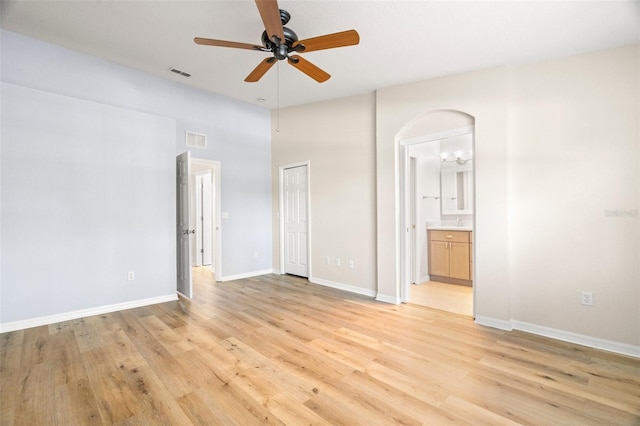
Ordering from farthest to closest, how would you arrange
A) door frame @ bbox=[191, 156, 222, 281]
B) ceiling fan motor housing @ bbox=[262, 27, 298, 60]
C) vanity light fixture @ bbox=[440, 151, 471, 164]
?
vanity light fixture @ bbox=[440, 151, 471, 164]
door frame @ bbox=[191, 156, 222, 281]
ceiling fan motor housing @ bbox=[262, 27, 298, 60]

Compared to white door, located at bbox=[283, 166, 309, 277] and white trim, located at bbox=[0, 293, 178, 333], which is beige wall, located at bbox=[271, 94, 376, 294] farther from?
white trim, located at bbox=[0, 293, 178, 333]

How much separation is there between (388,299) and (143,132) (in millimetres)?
4116

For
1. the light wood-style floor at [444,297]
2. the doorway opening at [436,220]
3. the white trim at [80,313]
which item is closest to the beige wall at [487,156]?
the doorway opening at [436,220]

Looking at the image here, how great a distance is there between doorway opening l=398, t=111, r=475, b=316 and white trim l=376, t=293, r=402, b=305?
12 centimetres

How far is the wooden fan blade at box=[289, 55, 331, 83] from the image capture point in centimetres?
257

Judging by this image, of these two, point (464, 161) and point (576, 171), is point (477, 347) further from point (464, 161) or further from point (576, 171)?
point (464, 161)

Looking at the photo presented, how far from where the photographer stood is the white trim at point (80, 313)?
309 centimetres

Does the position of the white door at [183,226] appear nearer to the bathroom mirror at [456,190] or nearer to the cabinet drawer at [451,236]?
the cabinet drawer at [451,236]

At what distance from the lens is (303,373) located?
229cm

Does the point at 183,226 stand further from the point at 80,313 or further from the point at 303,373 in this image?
the point at 303,373

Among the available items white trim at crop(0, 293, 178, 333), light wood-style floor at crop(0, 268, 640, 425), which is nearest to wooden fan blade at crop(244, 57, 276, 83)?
light wood-style floor at crop(0, 268, 640, 425)

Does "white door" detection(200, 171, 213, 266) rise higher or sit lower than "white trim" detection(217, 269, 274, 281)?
higher

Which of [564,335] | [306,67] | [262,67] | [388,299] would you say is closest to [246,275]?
[388,299]

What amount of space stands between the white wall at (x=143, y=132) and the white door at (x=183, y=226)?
20 centimetres
